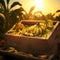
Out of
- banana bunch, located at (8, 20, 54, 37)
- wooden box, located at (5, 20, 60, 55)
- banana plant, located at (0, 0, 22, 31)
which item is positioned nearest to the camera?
wooden box, located at (5, 20, 60, 55)

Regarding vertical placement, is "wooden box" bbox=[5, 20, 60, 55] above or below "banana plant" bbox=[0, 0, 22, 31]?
below

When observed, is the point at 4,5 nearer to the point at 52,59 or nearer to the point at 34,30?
the point at 34,30

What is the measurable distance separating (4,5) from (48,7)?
1607 mm

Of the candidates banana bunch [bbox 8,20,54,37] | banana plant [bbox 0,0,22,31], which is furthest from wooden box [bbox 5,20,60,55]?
banana plant [bbox 0,0,22,31]

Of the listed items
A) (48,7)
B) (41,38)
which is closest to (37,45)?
(41,38)

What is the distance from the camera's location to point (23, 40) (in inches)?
157

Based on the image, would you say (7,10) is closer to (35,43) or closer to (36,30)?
(36,30)

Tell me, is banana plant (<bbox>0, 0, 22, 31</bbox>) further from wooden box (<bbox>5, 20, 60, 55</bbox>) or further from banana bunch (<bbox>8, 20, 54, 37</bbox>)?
wooden box (<bbox>5, 20, 60, 55</bbox>)

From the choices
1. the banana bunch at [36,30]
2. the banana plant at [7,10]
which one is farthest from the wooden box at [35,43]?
the banana plant at [7,10]

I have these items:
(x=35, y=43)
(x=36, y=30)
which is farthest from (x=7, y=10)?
(x=35, y=43)

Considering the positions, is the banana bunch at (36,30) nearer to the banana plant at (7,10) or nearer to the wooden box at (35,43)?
the wooden box at (35,43)

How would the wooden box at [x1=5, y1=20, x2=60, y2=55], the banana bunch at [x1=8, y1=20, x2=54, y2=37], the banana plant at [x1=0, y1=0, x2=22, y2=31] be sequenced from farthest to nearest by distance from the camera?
the banana plant at [x1=0, y1=0, x2=22, y2=31]
the banana bunch at [x1=8, y1=20, x2=54, y2=37]
the wooden box at [x1=5, y1=20, x2=60, y2=55]

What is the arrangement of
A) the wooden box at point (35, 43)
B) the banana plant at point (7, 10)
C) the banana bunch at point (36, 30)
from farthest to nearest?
the banana plant at point (7, 10) < the banana bunch at point (36, 30) < the wooden box at point (35, 43)

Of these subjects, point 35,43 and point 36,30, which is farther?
point 36,30
